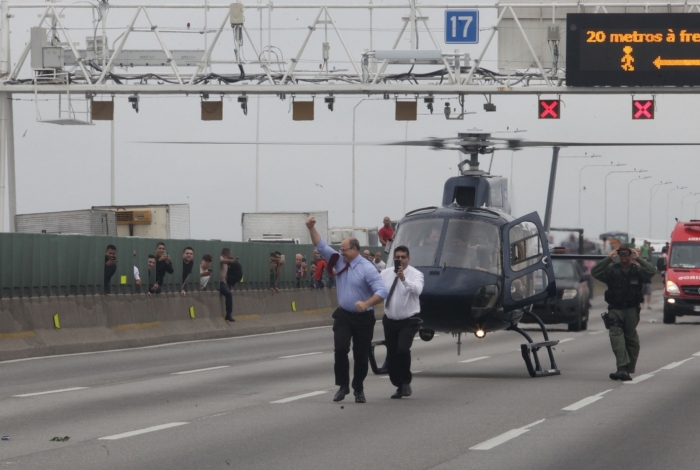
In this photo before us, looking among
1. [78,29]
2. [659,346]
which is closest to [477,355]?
[659,346]

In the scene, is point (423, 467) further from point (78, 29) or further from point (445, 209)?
point (78, 29)

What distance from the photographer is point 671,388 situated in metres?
16.0

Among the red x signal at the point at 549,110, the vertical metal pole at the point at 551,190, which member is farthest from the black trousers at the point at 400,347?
the red x signal at the point at 549,110

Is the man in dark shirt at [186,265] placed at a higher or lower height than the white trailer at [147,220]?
lower

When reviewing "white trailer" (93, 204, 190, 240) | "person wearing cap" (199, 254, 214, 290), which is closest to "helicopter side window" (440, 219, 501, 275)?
"person wearing cap" (199, 254, 214, 290)

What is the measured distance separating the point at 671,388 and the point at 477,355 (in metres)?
6.88

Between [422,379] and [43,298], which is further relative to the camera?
[43,298]

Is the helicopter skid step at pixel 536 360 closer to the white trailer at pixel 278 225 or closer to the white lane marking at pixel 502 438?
the white lane marking at pixel 502 438

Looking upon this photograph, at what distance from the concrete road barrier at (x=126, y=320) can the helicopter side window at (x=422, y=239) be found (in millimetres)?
7066

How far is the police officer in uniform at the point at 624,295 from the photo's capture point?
674 inches

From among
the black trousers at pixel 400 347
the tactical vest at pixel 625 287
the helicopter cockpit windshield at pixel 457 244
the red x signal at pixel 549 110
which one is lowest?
the black trousers at pixel 400 347

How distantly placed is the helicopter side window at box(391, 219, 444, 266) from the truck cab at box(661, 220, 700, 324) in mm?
19026

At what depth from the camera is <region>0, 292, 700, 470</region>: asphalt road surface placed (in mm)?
9875

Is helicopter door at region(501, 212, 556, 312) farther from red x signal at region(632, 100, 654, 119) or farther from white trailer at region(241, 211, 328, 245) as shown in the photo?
white trailer at region(241, 211, 328, 245)
